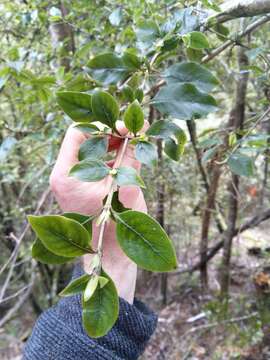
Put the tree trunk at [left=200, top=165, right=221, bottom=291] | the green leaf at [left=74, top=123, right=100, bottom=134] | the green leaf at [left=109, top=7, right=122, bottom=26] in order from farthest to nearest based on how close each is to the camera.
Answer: the tree trunk at [left=200, top=165, right=221, bottom=291], the green leaf at [left=109, top=7, right=122, bottom=26], the green leaf at [left=74, top=123, right=100, bottom=134]

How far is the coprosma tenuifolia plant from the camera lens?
15.0 inches

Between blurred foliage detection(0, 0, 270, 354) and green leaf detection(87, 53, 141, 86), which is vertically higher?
green leaf detection(87, 53, 141, 86)

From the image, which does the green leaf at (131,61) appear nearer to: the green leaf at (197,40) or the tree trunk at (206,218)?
the green leaf at (197,40)

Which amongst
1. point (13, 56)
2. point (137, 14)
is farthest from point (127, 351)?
point (13, 56)

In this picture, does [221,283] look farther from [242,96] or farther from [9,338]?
[9,338]

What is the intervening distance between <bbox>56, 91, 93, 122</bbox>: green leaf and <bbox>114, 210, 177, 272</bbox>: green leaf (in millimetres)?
Answer: 168

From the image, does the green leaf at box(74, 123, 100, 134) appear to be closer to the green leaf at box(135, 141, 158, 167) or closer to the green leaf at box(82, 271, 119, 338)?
the green leaf at box(135, 141, 158, 167)

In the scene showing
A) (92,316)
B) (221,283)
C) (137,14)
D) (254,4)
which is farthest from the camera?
(221,283)

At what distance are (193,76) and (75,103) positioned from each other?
19 centimetres

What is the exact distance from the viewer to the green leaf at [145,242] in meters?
0.38

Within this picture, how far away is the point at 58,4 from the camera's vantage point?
5.02ft

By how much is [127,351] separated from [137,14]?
0.71 meters

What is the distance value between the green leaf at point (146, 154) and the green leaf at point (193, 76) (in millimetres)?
139

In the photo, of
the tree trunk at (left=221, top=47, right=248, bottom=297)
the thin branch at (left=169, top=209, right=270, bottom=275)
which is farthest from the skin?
the thin branch at (left=169, top=209, right=270, bottom=275)
